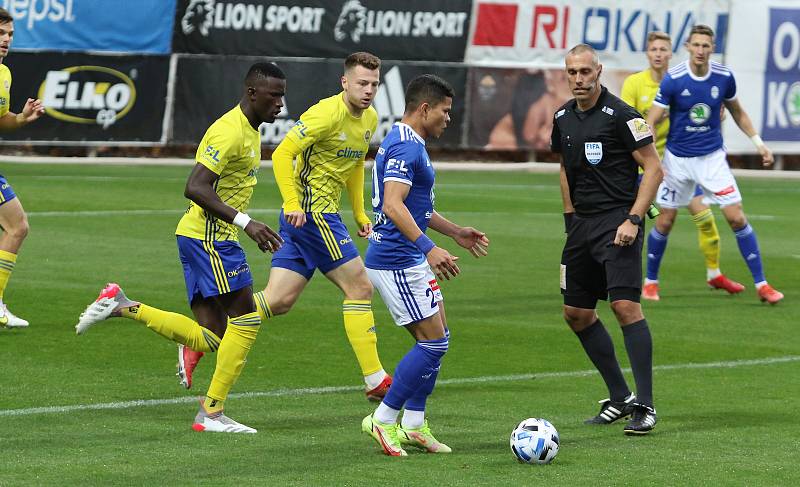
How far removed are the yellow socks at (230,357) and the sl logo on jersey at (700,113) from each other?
283 inches

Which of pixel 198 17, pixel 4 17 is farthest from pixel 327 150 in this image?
pixel 198 17

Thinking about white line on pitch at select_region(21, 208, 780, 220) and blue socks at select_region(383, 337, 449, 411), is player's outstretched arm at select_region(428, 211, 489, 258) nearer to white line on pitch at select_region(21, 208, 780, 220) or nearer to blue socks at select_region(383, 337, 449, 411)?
blue socks at select_region(383, 337, 449, 411)

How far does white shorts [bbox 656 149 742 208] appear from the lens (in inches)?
594

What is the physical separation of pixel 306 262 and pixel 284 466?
289 centimetres

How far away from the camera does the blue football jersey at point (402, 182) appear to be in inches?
324

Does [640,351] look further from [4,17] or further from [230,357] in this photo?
[4,17]

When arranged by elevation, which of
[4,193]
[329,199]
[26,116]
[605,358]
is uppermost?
[26,116]

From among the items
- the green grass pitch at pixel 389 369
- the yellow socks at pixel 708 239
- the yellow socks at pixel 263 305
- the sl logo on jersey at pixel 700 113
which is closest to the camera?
the green grass pitch at pixel 389 369

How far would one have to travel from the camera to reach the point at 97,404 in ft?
30.9

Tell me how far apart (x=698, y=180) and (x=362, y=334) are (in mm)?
5942

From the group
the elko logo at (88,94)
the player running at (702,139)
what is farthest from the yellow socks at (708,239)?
the elko logo at (88,94)

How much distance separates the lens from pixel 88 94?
90.3 feet

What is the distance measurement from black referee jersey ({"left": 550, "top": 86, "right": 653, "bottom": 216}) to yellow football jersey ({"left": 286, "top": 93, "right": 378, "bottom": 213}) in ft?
5.38

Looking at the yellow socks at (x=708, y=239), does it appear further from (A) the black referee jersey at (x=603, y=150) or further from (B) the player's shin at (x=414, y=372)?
(B) the player's shin at (x=414, y=372)
